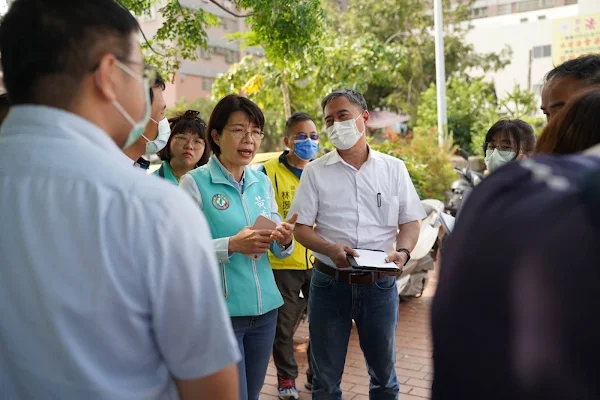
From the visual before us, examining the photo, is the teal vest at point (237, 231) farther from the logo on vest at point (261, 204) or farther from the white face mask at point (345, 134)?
the white face mask at point (345, 134)

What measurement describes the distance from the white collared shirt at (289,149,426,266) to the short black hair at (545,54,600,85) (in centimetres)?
115

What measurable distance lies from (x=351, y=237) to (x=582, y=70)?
4.95 feet

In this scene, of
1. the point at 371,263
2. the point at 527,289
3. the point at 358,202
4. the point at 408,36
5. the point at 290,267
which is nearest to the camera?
the point at 527,289

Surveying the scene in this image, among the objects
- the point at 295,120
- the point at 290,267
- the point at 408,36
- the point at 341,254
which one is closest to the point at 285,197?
the point at 290,267

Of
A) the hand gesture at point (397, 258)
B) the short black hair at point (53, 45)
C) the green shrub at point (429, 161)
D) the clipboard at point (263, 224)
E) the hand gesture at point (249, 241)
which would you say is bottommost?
the green shrub at point (429, 161)

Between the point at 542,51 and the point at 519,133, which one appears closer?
the point at 519,133

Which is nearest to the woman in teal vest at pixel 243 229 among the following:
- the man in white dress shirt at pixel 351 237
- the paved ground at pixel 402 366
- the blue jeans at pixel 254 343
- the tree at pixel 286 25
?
the blue jeans at pixel 254 343

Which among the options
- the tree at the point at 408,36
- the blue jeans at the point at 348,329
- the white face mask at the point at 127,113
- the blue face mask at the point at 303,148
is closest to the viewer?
the white face mask at the point at 127,113

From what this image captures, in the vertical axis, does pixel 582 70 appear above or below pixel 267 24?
below

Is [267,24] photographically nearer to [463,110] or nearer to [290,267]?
[290,267]

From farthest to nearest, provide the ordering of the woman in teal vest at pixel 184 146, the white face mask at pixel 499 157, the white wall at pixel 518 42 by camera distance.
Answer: the white wall at pixel 518 42
the woman in teal vest at pixel 184 146
the white face mask at pixel 499 157

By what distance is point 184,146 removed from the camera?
4113 millimetres

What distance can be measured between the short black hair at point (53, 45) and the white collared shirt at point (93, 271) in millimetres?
53

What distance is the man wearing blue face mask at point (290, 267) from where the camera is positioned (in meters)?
4.38
